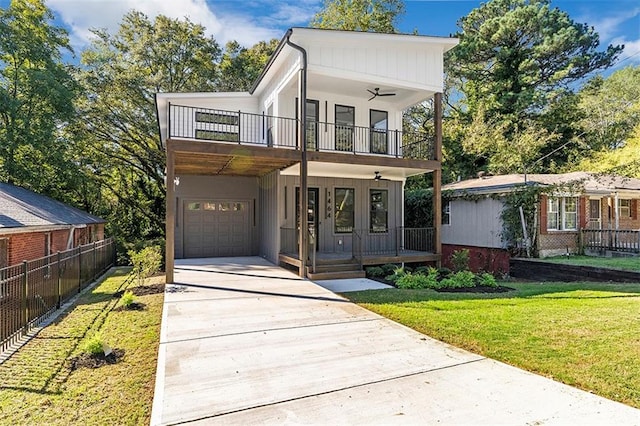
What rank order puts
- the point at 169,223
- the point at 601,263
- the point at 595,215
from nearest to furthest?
the point at 169,223 → the point at 601,263 → the point at 595,215

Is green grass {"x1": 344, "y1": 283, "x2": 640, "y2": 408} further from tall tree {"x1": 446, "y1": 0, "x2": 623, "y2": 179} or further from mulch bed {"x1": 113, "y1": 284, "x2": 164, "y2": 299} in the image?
tall tree {"x1": 446, "y1": 0, "x2": 623, "y2": 179}

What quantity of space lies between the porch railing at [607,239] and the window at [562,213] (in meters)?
0.60

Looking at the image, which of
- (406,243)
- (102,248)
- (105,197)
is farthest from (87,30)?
(406,243)

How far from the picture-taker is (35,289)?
6.32 metres

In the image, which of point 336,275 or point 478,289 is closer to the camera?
point 478,289

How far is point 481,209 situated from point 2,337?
47.0ft

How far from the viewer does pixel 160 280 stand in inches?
393

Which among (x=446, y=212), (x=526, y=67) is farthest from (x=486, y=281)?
(x=526, y=67)

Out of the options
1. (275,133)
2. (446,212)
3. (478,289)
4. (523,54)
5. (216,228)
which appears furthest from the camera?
(523,54)

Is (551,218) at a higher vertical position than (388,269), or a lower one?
higher

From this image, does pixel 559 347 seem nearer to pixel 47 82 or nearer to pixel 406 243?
pixel 406 243

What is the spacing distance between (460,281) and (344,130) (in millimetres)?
6466

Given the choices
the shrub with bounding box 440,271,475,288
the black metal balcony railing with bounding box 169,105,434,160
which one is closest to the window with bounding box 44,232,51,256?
the black metal balcony railing with bounding box 169,105,434,160

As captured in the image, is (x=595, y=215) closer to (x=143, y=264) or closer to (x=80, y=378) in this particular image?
(x=143, y=264)
